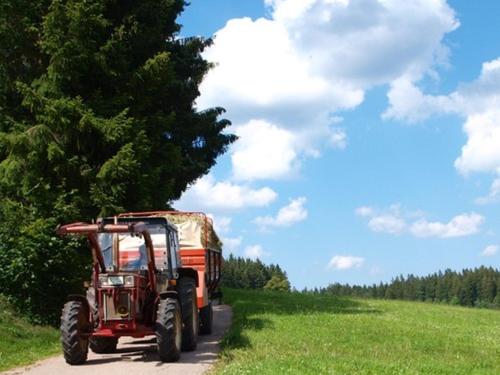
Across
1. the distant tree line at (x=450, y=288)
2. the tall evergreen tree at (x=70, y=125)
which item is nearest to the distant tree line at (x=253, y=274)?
the distant tree line at (x=450, y=288)

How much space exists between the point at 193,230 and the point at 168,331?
20.8 ft

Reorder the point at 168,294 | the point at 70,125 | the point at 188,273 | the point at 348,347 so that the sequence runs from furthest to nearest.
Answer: the point at 70,125 < the point at 188,273 < the point at 348,347 < the point at 168,294

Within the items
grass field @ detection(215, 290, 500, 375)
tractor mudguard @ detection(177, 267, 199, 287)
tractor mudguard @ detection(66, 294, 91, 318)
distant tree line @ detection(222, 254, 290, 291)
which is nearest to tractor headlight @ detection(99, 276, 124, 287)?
tractor mudguard @ detection(66, 294, 91, 318)

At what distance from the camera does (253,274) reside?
14138cm

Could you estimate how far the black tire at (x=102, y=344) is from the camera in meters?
14.1

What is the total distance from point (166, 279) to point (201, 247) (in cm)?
372

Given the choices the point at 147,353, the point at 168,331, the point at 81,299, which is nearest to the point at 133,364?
the point at 168,331

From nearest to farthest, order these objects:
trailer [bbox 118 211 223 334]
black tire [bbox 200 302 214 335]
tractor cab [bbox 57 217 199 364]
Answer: tractor cab [bbox 57 217 199 364], trailer [bbox 118 211 223 334], black tire [bbox 200 302 214 335]

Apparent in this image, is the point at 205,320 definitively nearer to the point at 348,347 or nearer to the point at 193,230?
the point at 193,230

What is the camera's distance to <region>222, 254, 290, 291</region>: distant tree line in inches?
5074

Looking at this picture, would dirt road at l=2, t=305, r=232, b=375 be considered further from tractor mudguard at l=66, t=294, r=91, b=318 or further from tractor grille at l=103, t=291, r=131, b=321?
tractor mudguard at l=66, t=294, r=91, b=318

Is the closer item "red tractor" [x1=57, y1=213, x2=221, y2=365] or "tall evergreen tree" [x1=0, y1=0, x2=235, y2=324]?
"red tractor" [x1=57, y1=213, x2=221, y2=365]

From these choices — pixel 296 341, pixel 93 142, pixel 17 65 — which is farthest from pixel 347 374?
pixel 17 65

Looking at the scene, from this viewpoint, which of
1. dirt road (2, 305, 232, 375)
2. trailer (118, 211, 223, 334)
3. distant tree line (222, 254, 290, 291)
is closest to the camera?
dirt road (2, 305, 232, 375)
